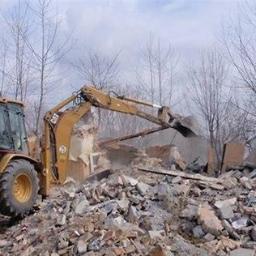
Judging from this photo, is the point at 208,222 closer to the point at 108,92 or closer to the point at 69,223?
the point at 69,223

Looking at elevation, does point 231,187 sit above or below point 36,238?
above

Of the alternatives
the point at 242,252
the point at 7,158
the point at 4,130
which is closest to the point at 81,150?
the point at 4,130

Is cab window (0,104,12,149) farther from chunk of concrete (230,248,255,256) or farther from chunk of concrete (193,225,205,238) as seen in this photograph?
chunk of concrete (230,248,255,256)

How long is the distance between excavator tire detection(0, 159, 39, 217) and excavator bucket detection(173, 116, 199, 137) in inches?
182

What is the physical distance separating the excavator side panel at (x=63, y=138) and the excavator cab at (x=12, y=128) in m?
1.08

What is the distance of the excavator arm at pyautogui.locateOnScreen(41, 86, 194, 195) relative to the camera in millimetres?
10320

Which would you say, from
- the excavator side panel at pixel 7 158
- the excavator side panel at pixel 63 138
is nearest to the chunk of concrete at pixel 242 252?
the excavator side panel at pixel 7 158

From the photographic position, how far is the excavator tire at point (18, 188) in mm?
8383

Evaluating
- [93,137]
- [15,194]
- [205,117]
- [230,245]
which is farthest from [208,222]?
[205,117]

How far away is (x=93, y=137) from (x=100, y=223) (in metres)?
6.58

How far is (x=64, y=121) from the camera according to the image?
1074 cm

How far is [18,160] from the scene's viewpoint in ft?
29.5

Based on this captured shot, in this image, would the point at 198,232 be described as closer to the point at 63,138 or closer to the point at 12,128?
the point at 12,128

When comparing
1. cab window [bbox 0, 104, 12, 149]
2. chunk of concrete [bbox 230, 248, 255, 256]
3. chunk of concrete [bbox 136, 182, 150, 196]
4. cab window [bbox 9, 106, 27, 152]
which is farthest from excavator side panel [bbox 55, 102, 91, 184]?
chunk of concrete [bbox 230, 248, 255, 256]
